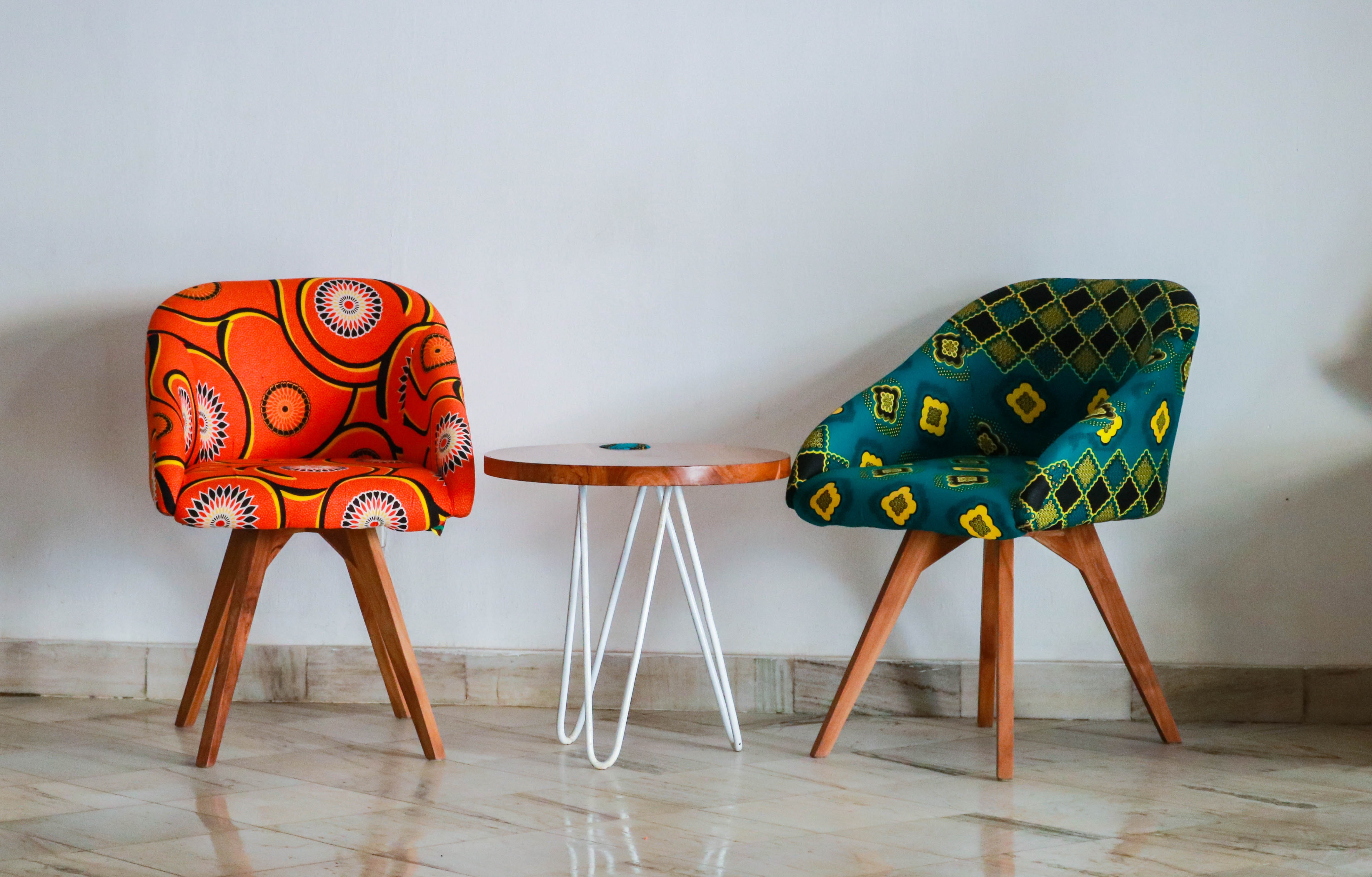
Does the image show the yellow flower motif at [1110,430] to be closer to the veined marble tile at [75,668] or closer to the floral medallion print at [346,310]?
the floral medallion print at [346,310]

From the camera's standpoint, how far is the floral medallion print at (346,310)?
2.69 m

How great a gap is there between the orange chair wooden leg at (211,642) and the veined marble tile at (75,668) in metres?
0.30

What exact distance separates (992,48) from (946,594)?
1.17 meters

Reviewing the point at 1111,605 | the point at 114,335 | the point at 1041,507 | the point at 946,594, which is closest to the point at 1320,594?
the point at 1111,605

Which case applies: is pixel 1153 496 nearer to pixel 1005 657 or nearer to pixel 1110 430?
pixel 1110 430

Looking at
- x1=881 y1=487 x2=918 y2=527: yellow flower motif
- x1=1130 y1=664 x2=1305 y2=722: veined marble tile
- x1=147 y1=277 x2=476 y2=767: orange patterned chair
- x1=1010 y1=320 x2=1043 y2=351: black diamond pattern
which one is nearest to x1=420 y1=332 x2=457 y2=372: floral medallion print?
x1=147 y1=277 x2=476 y2=767: orange patterned chair

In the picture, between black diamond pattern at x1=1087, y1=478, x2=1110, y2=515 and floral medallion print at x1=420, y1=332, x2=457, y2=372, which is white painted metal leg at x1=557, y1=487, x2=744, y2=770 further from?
black diamond pattern at x1=1087, y1=478, x2=1110, y2=515

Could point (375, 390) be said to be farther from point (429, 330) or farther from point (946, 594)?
point (946, 594)

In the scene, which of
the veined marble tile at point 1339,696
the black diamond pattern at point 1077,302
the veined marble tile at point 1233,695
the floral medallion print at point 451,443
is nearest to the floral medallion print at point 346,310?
the floral medallion print at point 451,443

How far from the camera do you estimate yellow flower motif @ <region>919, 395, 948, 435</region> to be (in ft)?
8.41

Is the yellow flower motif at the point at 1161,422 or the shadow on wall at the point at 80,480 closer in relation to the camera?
the yellow flower motif at the point at 1161,422

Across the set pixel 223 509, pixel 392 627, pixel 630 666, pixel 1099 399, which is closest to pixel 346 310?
pixel 223 509

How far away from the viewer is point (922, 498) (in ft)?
7.22

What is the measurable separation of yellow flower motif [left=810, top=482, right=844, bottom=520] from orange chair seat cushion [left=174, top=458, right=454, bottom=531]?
2.15ft
